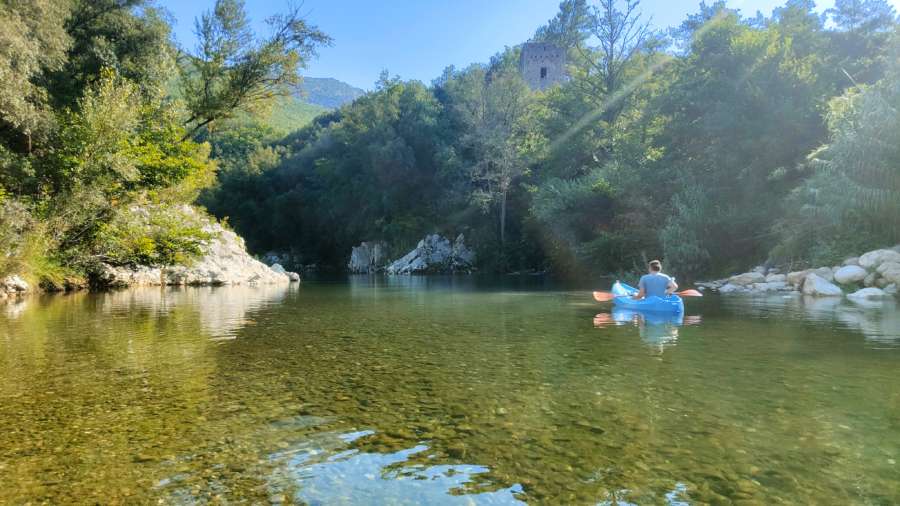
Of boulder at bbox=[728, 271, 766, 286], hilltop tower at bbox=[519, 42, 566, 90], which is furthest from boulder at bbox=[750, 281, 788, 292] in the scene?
hilltop tower at bbox=[519, 42, 566, 90]

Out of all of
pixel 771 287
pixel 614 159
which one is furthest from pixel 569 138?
pixel 771 287

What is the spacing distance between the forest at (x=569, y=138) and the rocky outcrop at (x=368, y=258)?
11137 mm

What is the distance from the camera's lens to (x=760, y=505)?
2.84m

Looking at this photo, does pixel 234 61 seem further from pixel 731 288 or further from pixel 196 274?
pixel 731 288

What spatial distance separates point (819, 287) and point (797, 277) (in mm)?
2197

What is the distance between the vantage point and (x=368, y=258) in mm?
58250

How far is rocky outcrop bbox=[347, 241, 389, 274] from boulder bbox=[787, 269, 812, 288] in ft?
132

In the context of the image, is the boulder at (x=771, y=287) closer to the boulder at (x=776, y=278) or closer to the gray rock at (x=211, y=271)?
the boulder at (x=776, y=278)

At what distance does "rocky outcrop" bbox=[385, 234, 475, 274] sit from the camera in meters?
48.2

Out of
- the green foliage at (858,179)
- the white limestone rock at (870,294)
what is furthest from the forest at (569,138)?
the white limestone rock at (870,294)

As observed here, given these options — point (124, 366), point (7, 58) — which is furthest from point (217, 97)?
point (124, 366)

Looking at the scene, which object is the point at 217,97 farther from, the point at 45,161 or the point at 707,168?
the point at 707,168

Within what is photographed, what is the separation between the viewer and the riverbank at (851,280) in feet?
49.4

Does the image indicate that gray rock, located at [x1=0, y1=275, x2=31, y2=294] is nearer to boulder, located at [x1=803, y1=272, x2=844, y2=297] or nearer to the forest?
the forest
